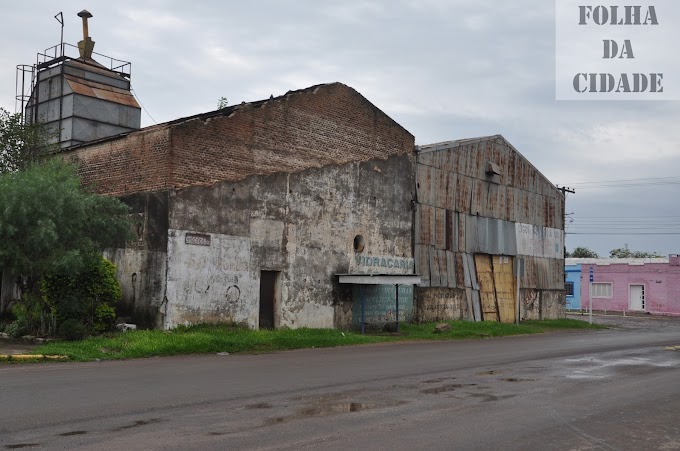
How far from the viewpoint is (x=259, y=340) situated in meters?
19.2

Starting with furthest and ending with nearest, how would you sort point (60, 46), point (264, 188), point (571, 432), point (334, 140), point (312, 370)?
point (60, 46)
point (334, 140)
point (264, 188)
point (312, 370)
point (571, 432)

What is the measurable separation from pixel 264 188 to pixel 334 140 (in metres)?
4.18

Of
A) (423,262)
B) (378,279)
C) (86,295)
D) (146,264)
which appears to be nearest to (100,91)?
(146,264)

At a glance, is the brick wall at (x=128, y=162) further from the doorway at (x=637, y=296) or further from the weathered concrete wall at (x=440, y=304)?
the doorway at (x=637, y=296)

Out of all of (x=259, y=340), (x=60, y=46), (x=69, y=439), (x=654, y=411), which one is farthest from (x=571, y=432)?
(x=60, y=46)

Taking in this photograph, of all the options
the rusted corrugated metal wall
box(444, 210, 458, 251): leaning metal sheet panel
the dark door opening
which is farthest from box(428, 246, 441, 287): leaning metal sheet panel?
the dark door opening

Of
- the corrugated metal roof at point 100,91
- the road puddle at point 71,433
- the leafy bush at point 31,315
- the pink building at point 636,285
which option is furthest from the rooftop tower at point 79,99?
the pink building at point 636,285

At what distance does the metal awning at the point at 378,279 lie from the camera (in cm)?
2333

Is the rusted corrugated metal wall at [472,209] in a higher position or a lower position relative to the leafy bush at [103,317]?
higher

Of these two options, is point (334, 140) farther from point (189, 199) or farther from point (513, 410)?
point (513, 410)

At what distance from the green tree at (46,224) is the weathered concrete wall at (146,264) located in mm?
1065

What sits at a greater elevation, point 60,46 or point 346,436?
point 60,46

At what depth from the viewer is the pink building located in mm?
50281

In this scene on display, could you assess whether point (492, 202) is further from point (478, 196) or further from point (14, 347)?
point (14, 347)
